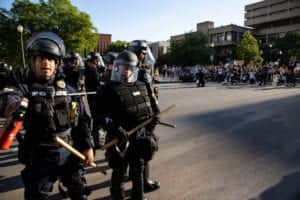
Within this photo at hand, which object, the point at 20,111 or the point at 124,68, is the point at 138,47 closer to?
the point at 124,68

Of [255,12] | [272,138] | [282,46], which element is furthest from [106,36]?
[272,138]

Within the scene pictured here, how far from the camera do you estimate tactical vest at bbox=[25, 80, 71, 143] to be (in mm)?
1951

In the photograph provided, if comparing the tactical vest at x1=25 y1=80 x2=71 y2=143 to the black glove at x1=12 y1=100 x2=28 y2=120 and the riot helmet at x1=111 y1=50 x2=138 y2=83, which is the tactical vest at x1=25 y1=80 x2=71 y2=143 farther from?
the riot helmet at x1=111 y1=50 x2=138 y2=83

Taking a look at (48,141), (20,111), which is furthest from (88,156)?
(20,111)

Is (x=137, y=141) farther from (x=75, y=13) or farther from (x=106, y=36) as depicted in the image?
(x=106, y=36)

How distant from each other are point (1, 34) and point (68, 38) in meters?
6.63

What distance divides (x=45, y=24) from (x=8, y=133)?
104ft

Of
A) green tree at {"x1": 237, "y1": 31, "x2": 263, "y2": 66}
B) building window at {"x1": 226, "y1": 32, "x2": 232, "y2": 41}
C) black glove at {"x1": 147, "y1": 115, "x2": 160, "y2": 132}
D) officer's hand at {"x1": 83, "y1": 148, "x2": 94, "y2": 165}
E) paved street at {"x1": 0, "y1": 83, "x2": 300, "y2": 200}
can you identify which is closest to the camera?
officer's hand at {"x1": 83, "y1": 148, "x2": 94, "y2": 165}

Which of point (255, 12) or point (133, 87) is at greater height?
point (255, 12)

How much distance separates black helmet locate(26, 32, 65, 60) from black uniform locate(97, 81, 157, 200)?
30.9 inches

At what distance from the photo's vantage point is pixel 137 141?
9.34 ft

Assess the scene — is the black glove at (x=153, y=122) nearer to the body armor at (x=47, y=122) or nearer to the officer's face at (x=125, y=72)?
the officer's face at (x=125, y=72)

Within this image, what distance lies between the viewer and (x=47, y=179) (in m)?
2.08

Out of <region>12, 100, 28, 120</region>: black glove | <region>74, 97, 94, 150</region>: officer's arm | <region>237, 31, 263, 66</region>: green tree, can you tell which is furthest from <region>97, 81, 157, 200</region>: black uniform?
<region>237, 31, 263, 66</region>: green tree
